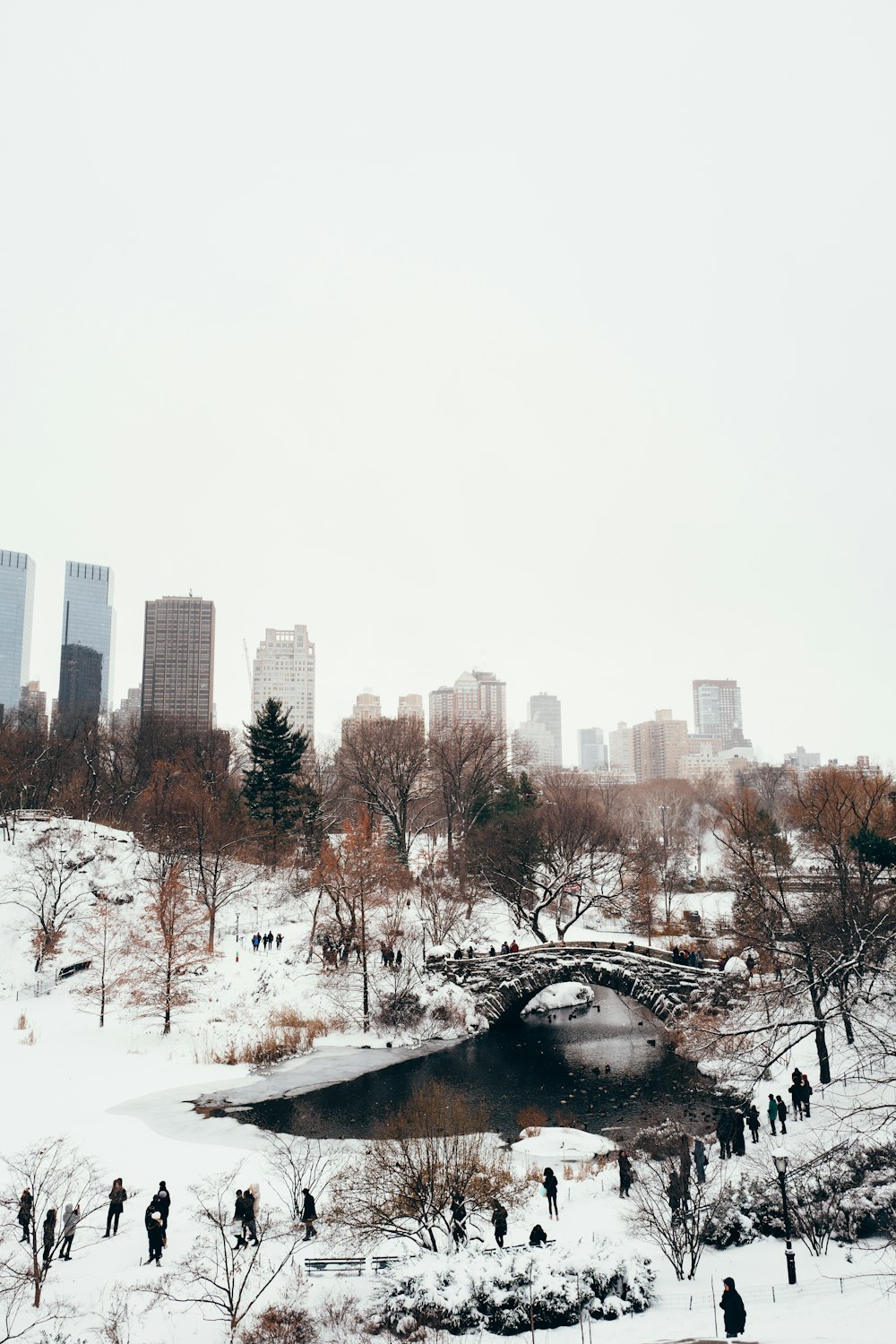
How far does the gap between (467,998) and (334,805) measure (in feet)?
121

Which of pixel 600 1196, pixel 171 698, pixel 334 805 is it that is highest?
pixel 171 698

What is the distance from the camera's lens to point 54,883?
4334 centimetres

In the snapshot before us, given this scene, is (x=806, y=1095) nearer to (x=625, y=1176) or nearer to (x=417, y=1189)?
(x=625, y=1176)

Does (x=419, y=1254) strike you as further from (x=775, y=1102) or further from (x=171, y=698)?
(x=171, y=698)

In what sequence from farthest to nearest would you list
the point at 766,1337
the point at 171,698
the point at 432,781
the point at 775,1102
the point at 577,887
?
the point at 171,698 < the point at 432,781 < the point at 577,887 < the point at 775,1102 < the point at 766,1337

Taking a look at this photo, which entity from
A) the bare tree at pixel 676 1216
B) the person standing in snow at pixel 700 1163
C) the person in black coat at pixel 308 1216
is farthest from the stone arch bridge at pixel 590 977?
the person in black coat at pixel 308 1216

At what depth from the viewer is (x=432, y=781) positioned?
215 feet

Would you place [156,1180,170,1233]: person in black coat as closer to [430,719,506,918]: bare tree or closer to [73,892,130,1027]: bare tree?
[73,892,130,1027]: bare tree

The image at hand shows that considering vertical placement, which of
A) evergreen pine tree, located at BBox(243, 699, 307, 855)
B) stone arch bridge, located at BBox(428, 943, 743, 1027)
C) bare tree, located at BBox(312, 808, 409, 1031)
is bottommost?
stone arch bridge, located at BBox(428, 943, 743, 1027)

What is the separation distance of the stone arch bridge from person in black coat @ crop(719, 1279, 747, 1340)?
2262 cm

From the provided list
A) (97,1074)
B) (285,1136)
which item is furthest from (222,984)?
(285,1136)

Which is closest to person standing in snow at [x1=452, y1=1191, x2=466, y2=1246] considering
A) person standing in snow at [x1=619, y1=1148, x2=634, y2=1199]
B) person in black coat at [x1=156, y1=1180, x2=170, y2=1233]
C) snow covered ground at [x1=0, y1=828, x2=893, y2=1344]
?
snow covered ground at [x1=0, y1=828, x2=893, y2=1344]

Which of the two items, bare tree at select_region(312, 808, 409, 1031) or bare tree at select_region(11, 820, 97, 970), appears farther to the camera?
bare tree at select_region(11, 820, 97, 970)

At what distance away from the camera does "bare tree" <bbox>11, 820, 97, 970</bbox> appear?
41.2 m
